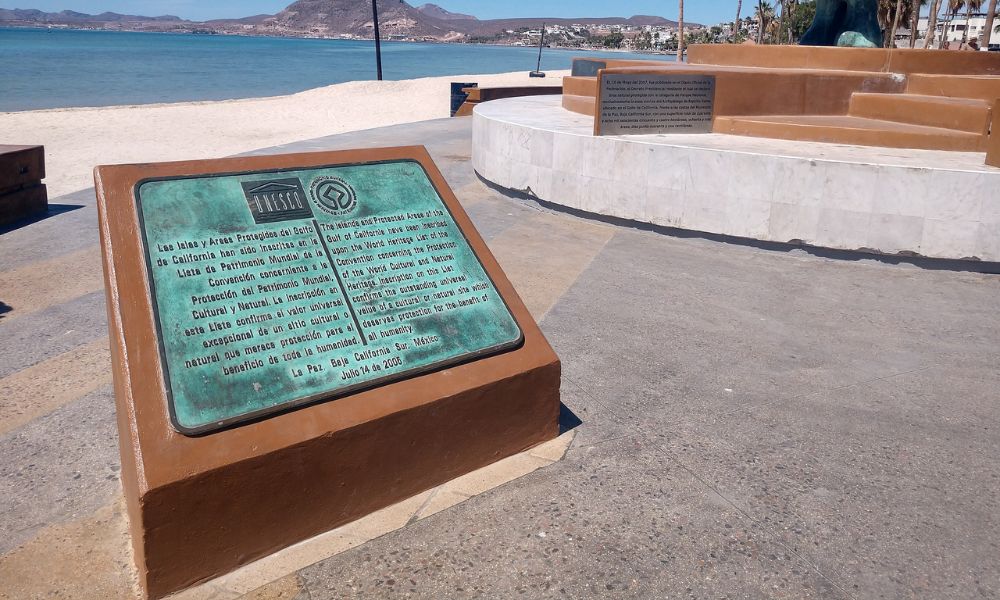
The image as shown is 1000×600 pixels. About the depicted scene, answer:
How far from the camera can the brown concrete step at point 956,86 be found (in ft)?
31.7

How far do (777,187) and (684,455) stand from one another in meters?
4.44

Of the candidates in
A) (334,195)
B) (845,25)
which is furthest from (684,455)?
(845,25)

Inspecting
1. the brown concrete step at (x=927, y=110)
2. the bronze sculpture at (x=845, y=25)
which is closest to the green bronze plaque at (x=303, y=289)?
the brown concrete step at (x=927, y=110)

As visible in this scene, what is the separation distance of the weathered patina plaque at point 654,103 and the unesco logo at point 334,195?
5.37 m

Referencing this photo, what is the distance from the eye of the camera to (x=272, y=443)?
9.36 ft

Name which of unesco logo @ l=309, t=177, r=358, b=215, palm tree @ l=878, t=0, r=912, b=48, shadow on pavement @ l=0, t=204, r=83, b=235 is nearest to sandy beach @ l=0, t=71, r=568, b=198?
shadow on pavement @ l=0, t=204, r=83, b=235

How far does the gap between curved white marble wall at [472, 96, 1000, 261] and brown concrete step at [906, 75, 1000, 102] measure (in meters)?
2.09

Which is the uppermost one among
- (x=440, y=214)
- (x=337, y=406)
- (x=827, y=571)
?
(x=440, y=214)

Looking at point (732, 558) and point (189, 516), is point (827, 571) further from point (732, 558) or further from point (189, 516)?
point (189, 516)

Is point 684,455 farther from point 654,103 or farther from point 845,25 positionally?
point 845,25

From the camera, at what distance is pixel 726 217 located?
7754mm

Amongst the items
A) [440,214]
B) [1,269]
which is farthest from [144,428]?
[1,269]

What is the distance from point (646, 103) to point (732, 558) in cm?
688

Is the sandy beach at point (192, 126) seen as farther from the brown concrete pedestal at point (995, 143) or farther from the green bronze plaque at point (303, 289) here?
the brown concrete pedestal at point (995, 143)
